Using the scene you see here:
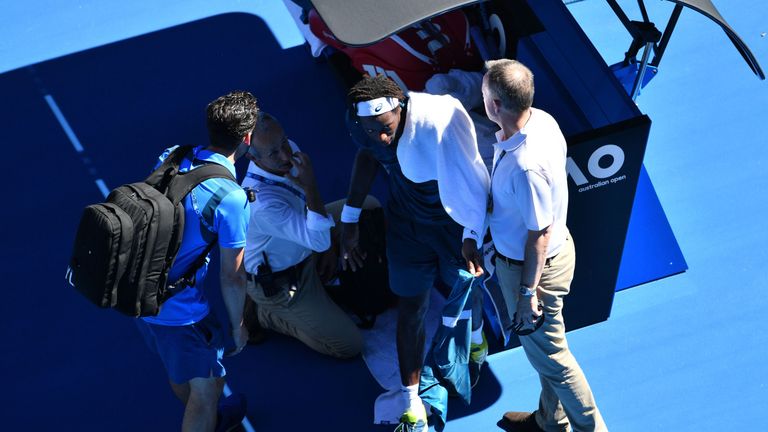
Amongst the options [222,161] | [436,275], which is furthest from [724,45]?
[222,161]

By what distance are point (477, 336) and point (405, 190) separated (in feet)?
2.98

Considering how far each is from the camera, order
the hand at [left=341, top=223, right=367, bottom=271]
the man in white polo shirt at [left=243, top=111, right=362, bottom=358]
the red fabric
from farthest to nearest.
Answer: the red fabric → the hand at [left=341, top=223, right=367, bottom=271] → the man in white polo shirt at [left=243, top=111, right=362, bottom=358]

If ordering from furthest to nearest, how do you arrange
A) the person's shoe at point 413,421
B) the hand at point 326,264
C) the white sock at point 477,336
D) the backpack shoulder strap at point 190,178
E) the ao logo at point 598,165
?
the hand at point 326,264 → the white sock at point 477,336 → the person's shoe at point 413,421 → the ao logo at point 598,165 → the backpack shoulder strap at point 190,178

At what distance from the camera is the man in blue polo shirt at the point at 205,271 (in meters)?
3.44

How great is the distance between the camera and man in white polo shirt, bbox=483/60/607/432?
346 cm

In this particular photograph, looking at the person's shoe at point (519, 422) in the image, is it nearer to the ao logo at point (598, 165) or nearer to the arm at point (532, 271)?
the arm at point (532, 271)

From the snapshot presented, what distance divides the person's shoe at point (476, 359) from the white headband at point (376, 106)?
137cm

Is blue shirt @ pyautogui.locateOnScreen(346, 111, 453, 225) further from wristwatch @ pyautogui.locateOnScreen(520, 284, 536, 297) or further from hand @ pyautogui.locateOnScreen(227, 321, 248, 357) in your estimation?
hand @ pyautogui.locateOnScreen(227, 321, 248, 357)

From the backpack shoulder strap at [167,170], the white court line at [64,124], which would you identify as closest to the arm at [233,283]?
the backpack shoulder strap at [167,170]

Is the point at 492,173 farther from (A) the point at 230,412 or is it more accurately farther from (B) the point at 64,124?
(B) the point at 64,124

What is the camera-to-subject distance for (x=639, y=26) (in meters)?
4.49

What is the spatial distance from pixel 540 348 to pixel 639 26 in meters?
Answer: 1.67

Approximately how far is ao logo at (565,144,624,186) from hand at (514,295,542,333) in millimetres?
582

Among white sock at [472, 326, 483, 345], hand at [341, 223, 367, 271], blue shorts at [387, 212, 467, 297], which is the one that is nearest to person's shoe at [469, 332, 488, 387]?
white sock at [472, 326, 483, 345]
